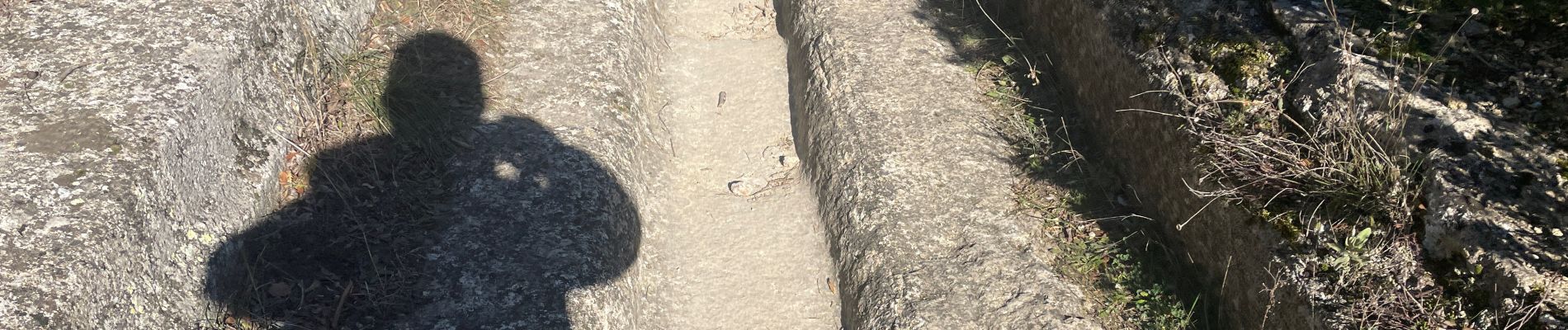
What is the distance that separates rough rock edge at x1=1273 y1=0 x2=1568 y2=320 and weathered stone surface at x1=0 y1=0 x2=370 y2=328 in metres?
4.44

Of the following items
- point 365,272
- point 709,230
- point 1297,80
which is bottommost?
point 709,230

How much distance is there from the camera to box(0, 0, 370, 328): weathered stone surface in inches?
123

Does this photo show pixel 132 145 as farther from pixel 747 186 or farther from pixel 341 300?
pixel 747 186

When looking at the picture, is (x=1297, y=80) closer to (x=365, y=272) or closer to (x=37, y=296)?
(x=365, y=272)

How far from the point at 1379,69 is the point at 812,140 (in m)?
2.86

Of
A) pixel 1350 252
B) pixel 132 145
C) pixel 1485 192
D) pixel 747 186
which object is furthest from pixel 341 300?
pixel 1485 192

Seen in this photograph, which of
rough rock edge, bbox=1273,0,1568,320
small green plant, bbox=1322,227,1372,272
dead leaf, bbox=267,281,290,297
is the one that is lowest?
dead leaf, bbox=267,281,290,297

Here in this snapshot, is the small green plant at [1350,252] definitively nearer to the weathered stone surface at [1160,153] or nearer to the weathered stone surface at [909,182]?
the weathered stone surface at [1160,153]

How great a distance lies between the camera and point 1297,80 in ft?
12.0

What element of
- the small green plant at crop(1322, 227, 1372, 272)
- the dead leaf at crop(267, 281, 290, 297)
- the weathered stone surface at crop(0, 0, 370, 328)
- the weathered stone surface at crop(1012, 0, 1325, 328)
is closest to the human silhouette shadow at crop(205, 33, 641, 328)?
the dead leaf at crop(267, 281, 290, 297)

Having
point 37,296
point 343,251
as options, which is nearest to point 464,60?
point 343,251

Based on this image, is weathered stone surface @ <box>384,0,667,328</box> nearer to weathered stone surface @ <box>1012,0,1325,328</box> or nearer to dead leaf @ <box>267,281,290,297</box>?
dead leaf @ <box>267,281,290,297</box>

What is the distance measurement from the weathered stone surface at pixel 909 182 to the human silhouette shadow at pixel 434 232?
3.85 feet

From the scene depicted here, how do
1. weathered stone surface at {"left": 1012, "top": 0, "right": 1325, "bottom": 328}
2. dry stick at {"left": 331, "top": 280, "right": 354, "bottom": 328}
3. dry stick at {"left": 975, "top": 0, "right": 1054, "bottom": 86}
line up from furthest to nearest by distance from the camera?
dry stick at {"left": 975, "top": 0, "right": 1054, "bottom": 86}, dry stick at {"left": 331, "top": 280, "right": 354, "bottom": 328}, weathered stone surface at {"left": 1012, "top": 0, "right": 1325, "bottom": 328}
